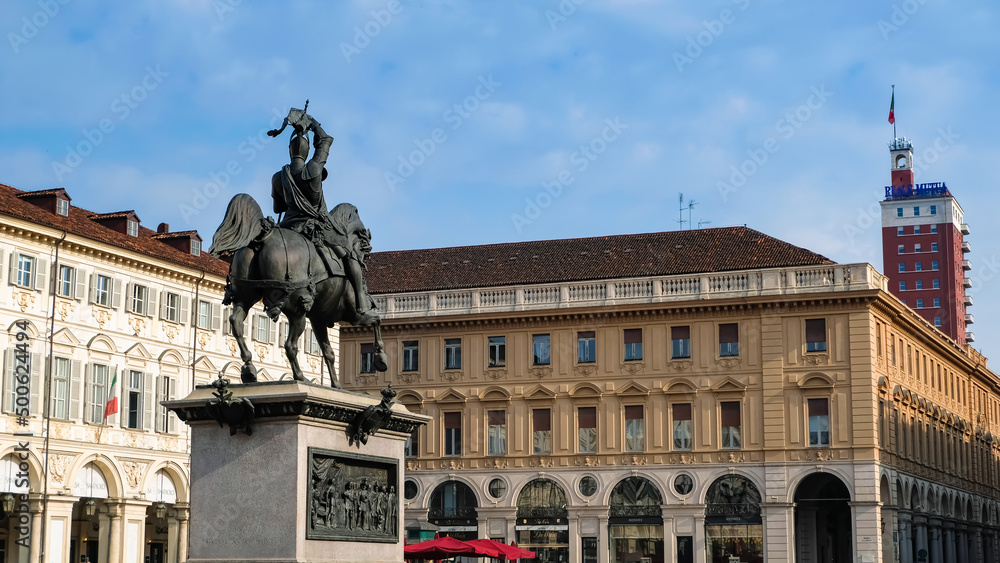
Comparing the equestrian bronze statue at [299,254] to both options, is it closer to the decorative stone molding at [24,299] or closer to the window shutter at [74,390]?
the decorative stone molding at [24,299]

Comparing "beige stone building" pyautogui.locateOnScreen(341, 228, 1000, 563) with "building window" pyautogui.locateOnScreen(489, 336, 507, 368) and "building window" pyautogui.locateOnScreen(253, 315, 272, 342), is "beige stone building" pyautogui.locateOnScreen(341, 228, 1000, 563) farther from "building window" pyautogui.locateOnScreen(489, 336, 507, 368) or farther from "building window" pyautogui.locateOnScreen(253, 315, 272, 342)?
"building window" pyautogui.locateOnScreen(253, 315, 272, 342)

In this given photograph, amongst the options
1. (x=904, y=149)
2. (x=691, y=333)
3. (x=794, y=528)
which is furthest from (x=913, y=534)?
(x=904, y=149)

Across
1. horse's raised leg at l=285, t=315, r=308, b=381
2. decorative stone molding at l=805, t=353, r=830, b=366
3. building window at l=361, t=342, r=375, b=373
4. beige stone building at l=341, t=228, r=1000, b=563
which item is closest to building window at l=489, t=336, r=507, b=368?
beige stone building at l=341, t=228, r=1000, b=563

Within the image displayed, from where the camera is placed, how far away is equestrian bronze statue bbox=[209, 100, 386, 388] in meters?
16.4

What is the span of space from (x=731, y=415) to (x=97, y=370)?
1147 inches

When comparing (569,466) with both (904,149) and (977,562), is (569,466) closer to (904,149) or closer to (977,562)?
(977,562)

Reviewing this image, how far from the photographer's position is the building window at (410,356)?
73250 millimetres

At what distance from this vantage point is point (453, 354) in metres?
72.6

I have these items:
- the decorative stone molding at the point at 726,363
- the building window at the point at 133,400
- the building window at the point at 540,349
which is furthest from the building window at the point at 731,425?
the building window at the point at 133,400

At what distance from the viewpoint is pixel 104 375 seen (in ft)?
176

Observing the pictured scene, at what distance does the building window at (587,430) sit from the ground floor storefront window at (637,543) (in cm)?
387

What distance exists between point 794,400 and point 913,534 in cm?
1196

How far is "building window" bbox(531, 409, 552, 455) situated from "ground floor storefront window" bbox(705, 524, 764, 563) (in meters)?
8.54

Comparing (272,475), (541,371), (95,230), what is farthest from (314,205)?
(541,371)
